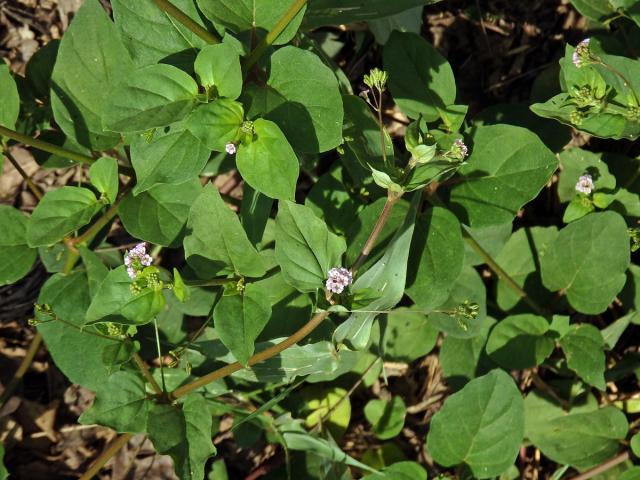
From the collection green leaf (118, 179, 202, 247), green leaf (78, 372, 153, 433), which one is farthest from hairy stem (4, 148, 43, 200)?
green leaf (78, 372, 153, 433)

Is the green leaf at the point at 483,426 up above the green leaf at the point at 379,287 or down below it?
below

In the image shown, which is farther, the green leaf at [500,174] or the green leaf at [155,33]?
the green leaf at [500,174]

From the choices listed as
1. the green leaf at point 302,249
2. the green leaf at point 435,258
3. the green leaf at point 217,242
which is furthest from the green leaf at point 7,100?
the green leaf at point 435,258

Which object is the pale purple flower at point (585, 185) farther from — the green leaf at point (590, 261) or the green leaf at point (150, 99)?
the green leaf at point (150, 99)

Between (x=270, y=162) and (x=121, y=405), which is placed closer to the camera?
(x=270, y=162)

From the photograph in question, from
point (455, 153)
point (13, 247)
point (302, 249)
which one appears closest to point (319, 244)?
point (302, 249)

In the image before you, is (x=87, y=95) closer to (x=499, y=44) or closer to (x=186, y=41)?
(x=186, y=41)

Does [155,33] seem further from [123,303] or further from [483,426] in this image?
[483,426]
